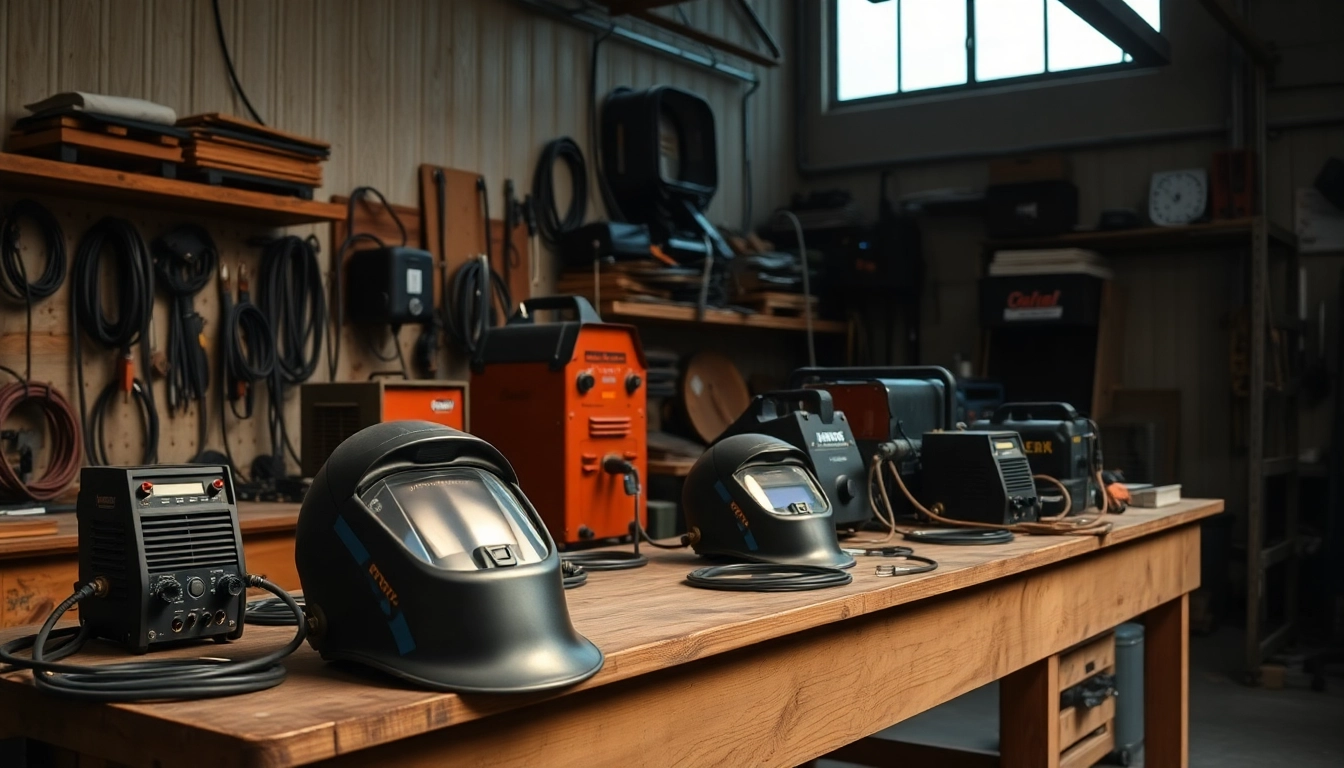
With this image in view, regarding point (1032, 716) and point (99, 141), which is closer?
point (1032, 716)

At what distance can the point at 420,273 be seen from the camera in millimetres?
4785

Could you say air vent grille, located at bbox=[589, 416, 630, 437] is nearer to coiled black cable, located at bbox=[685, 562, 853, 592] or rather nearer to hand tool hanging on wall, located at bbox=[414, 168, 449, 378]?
hand tool hanging on wall, located at bbox=[414, 168, 449, 378]

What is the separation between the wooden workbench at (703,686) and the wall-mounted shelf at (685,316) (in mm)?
2755

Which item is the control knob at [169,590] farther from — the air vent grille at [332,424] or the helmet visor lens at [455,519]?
the air vent grille at [332,424]

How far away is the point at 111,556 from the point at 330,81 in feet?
11.9

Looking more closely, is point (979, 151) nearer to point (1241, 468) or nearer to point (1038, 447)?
point (1241, 468)

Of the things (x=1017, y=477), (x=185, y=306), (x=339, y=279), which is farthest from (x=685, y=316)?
(x=1017, y=477)

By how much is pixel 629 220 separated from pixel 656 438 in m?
1.12

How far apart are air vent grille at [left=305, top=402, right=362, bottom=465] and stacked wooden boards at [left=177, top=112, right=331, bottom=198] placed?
2.40ft

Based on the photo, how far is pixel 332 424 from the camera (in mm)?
3932

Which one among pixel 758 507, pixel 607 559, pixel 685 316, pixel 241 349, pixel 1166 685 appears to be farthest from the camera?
pixel 685 316

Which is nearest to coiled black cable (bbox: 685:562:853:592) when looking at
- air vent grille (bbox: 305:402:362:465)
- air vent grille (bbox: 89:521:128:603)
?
air vent grille (bbox: 89:521:128:603)

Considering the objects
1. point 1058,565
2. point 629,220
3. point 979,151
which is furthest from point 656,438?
point 1058,565

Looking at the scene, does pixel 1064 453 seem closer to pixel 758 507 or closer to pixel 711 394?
pixel 758 507
